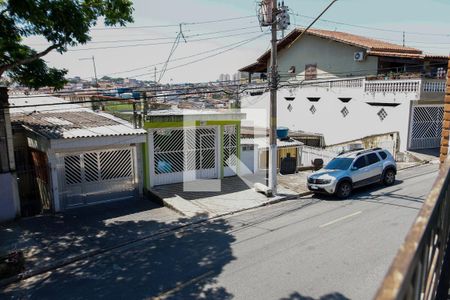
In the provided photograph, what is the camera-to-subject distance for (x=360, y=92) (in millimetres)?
25359

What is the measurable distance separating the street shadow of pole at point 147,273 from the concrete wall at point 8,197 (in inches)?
189

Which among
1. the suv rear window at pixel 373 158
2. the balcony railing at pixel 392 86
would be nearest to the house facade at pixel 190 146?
the suv rear window at pixel 373 158

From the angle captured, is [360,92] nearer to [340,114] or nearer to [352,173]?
[340,114]

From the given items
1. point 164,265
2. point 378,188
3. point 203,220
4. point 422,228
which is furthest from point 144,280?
point 378,188

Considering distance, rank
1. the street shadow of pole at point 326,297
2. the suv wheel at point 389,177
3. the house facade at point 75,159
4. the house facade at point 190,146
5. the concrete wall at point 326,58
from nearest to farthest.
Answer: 1. the street shadow of pole at point 326,297
2. the house facade at point 75,159
3. the house facade at point 190,146
4. the suv wheel at point 389,177
5. the concrete wall at point 326,58

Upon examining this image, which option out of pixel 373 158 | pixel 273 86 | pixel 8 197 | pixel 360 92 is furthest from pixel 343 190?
pixel 8 197

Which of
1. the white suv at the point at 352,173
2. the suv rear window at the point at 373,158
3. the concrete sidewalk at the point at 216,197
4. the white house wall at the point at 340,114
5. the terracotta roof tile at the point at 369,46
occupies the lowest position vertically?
the concrete sidewalk at the point at 216,197

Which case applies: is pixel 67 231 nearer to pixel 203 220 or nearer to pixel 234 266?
pixel 203 220

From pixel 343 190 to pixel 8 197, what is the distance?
42.8 feet

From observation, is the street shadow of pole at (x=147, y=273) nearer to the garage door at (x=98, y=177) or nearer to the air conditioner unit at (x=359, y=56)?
the garage door at (x=98, y=177)

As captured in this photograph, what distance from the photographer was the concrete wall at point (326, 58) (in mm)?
27625

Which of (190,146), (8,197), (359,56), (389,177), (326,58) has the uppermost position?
(326,58)

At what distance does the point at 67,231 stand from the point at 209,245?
5.21 metres

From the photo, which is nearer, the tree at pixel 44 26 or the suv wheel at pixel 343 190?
the tree at pixel 44 26
